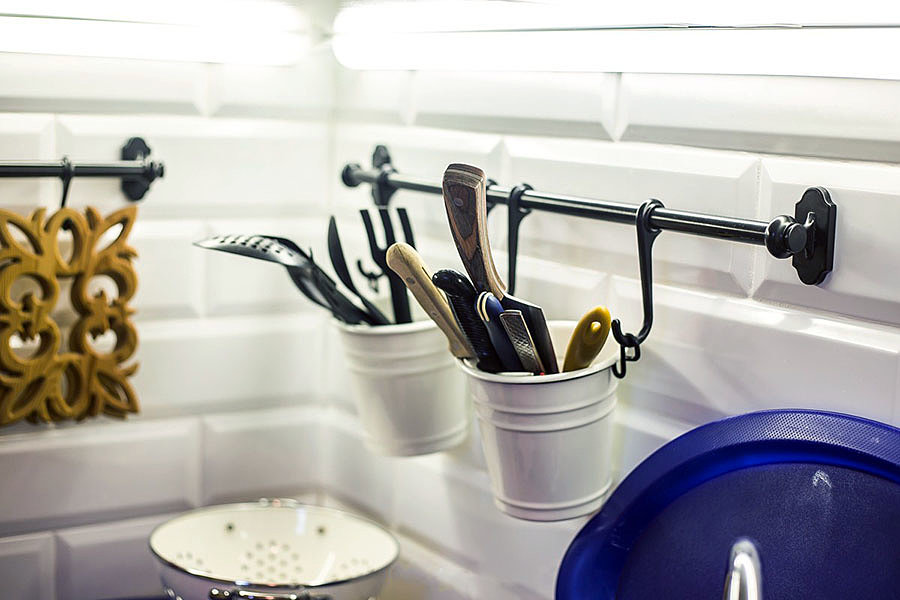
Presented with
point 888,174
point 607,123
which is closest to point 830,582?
point 888,174

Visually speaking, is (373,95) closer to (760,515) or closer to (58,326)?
(58,326)

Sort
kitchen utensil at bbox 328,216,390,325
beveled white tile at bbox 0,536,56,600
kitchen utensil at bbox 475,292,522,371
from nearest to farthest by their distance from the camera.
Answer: kitchen utensil at bbox 475,292,522,371 → kitchen utensil at bbox 328,216,390,325 → beveled white tile at bbox 0,536,56,600

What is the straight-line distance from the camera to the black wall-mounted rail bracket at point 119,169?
→ 1.00 meters

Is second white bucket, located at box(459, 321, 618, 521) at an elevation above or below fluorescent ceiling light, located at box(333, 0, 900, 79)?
below

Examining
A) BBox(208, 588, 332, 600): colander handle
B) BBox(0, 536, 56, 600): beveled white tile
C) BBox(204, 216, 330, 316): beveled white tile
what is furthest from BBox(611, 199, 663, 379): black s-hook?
BBox(0, 536, 56, 600): beveled white tile

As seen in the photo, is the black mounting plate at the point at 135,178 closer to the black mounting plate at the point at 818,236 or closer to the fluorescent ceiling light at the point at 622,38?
the fluorescent ceiling light at the point at 622,38

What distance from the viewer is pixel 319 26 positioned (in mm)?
1213

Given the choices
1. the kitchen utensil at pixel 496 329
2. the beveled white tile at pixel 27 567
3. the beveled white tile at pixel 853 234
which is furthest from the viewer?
the beveled white tile at pixel 27 567

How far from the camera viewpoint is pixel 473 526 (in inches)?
41.3

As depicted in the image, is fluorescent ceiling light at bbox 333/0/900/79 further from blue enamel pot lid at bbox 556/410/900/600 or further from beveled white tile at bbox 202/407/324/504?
beveled white tile at bbox 202/407/324/504

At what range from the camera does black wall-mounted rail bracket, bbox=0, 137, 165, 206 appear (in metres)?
1.00

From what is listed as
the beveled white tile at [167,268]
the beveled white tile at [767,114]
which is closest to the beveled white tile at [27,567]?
the beveled white tile at [167,268]

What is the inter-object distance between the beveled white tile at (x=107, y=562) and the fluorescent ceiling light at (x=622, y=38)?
0.57 meters

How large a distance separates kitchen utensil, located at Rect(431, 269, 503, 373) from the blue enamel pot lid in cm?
15
